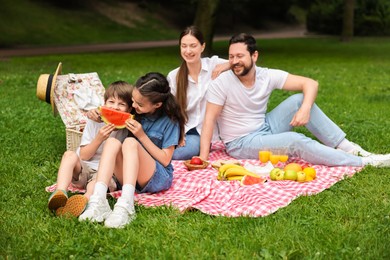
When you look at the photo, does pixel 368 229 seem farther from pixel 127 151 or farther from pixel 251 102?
pixel 251 102

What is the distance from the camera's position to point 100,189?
491 cm

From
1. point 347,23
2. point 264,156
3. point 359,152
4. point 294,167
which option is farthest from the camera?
point 347,23

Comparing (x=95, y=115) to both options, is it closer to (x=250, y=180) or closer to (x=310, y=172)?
(x=250, y=180)

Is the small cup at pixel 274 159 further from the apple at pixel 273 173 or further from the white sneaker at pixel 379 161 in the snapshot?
the white sneaker at pixel 379 161

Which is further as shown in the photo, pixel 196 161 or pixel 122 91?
pixel 196 161

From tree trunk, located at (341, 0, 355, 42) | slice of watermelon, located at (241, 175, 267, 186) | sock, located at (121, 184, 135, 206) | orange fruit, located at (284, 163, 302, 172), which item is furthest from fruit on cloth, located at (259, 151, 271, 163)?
tree trunk, located at (341, 0, 355, 42)

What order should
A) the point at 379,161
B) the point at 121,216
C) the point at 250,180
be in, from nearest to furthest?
the point at 121,216, the point at 250,180, the point at 379,161

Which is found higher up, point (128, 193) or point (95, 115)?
point (95, 115)

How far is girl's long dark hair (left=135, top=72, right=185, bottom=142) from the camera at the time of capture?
5.37m

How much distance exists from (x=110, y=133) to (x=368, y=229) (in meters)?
2.11

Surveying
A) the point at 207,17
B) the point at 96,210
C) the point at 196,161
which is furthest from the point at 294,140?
the point at 207,17

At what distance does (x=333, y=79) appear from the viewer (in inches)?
578

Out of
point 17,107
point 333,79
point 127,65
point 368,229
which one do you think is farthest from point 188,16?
point 368,229

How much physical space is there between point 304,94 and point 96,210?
2.80 m
